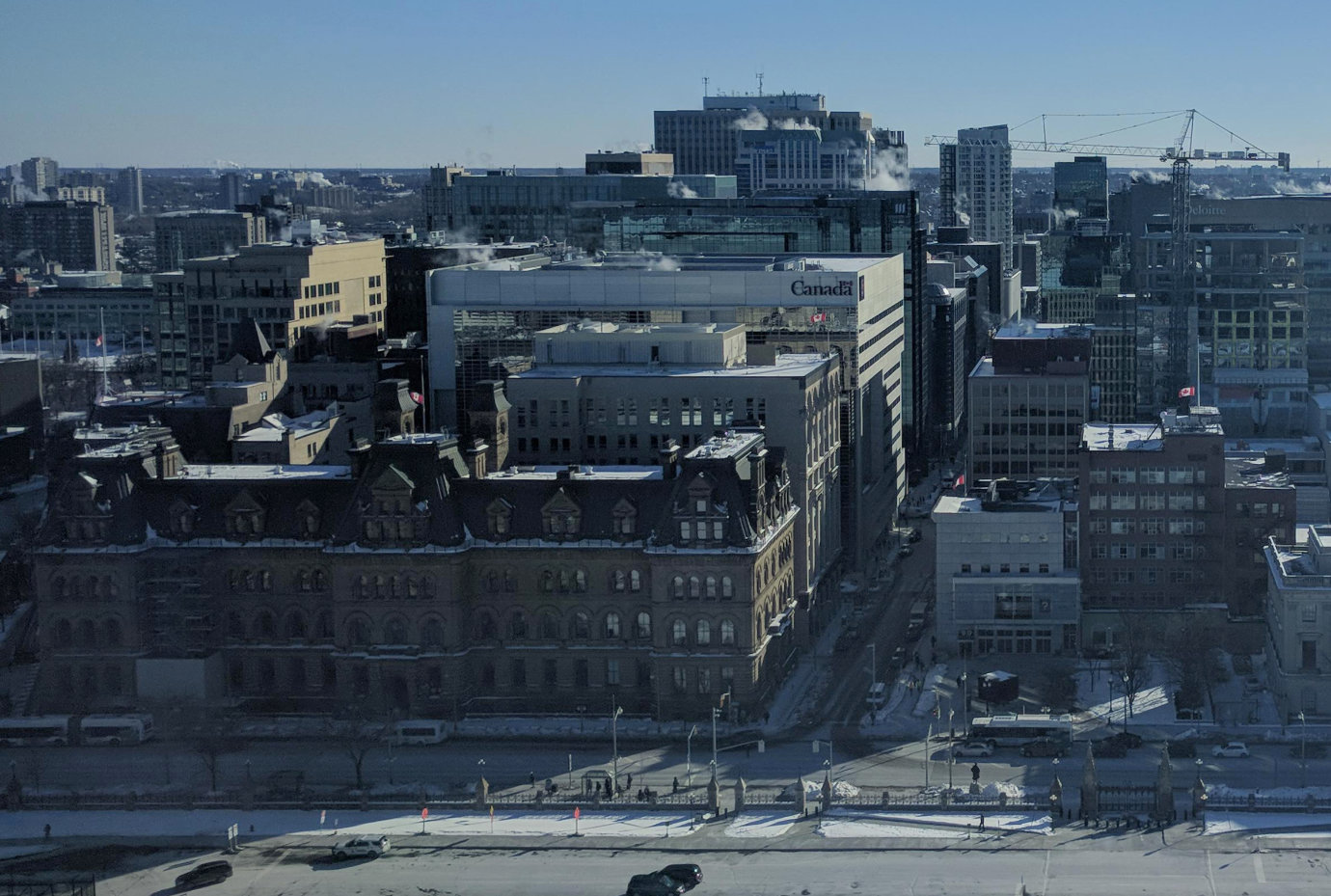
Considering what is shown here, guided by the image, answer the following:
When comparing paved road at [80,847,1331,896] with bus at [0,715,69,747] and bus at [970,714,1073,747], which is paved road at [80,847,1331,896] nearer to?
bus at [970,714,1073,747]

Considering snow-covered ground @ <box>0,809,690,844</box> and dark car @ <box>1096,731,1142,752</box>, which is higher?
dark car @ <box>1096,731,1142,752</box>

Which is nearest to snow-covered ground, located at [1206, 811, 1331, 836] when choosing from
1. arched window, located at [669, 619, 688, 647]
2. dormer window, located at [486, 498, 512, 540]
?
arched window, located at [669, 619, 688, 647]

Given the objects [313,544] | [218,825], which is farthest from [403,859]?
[313,544]

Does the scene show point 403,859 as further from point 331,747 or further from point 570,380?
point 570,380

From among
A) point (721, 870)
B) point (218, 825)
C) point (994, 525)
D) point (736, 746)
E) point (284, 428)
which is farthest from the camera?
point (284, 428)

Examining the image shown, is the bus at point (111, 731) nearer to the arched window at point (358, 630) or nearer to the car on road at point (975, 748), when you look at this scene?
the arched window at point (358, 630)

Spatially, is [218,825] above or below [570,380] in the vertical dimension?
below
